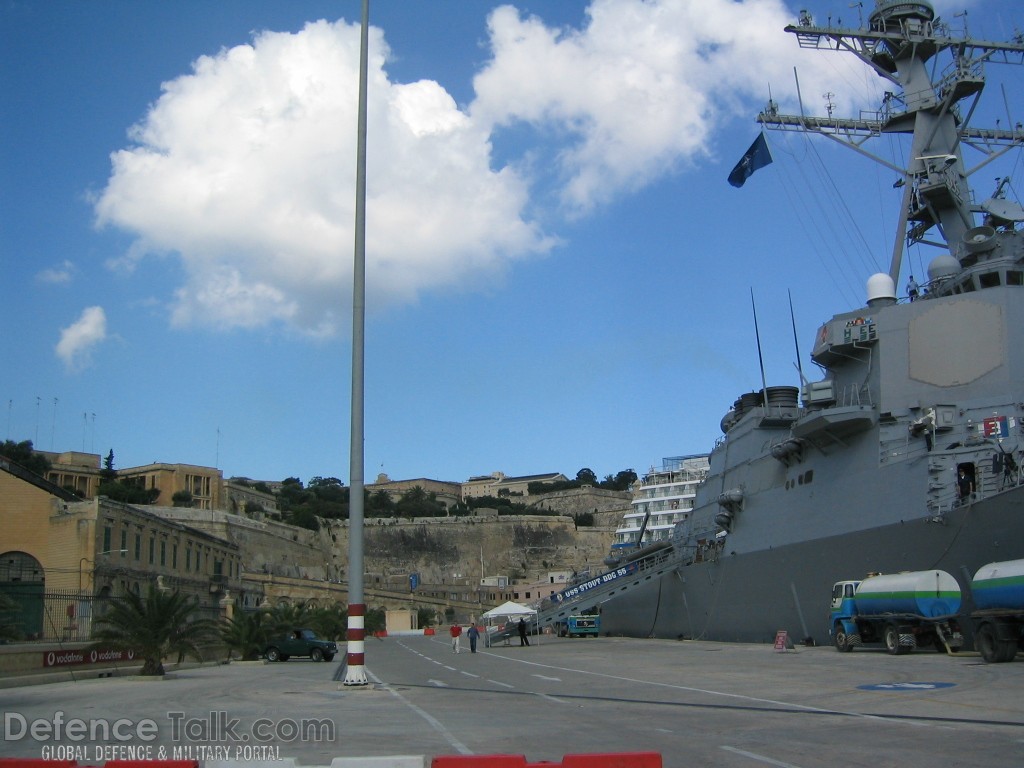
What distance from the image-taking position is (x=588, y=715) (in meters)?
11.5

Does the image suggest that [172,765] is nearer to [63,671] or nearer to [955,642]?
[63,671]

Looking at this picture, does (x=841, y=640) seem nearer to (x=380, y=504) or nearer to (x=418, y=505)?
(x=418, y=505)

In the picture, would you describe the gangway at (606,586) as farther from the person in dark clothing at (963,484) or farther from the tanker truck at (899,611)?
the person in dark clothing at (963,484)

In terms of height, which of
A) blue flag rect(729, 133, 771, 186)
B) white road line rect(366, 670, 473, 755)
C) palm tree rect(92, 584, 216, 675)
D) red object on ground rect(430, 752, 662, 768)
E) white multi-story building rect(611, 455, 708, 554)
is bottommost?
white road line rect(366, 670, 473, 755)

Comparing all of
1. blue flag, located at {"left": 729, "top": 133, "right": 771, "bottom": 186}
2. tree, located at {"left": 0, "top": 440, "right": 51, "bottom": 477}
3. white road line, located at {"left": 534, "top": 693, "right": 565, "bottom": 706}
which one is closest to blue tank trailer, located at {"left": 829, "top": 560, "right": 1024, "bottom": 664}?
white road line, located at {"left": 534, "top": 693, "right": 565, "bottom": 706}

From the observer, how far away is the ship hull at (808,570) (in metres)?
19.7

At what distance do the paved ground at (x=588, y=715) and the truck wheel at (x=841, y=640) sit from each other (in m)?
2.76

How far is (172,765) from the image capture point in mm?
6551

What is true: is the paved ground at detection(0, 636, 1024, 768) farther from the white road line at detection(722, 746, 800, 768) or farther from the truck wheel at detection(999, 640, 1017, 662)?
the truck wheel at detection(999, 640, 1017, 662)

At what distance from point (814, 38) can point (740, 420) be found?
45.7 feet

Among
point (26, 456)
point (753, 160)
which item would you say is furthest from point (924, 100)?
point (26, 456)

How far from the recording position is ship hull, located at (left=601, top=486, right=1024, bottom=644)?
19.7 metres

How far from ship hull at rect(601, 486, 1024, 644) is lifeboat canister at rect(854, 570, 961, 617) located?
858 mm

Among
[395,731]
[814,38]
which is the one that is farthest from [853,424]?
[395,731]
